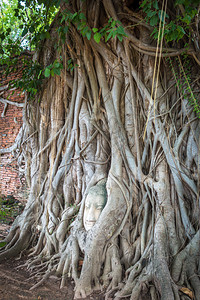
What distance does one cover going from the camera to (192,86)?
8.19 feet

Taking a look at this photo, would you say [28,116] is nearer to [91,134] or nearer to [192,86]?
[91,134]

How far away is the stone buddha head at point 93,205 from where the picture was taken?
253cm

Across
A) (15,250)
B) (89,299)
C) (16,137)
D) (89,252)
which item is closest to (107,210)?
(89,252)

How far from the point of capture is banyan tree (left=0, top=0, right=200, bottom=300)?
85.4 inches

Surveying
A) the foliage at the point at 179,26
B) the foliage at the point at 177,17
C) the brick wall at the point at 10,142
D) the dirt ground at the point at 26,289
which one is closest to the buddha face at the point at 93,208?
the dirt ground at the point at 26,289

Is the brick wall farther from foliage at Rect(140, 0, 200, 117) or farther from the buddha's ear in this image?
foliage at Rect(140, 0, 200, 117)

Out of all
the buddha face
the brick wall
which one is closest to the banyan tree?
the buddha face

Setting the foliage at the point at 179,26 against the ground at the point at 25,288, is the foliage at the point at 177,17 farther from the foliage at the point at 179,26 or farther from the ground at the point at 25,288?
the ground at the point at 25,288

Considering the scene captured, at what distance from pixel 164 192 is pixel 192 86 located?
1116mm

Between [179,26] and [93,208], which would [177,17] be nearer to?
[179,26]

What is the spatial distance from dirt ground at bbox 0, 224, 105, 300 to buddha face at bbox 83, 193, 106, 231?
574 millimetres

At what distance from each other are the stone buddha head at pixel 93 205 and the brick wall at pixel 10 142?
2.73m

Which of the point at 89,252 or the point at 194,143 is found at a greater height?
the point at 194,143

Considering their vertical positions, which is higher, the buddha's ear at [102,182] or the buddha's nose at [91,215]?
the buddha's ear at [102,182]
